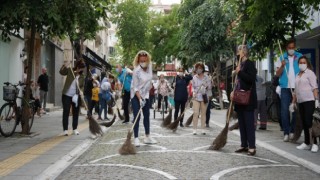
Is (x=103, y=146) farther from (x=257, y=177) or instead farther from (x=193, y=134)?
(x=257, y=177)

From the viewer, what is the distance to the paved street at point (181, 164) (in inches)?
255

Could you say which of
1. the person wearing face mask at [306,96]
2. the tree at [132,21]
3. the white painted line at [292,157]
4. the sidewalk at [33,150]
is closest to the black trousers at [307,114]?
the person wearing face mask at [306,96]

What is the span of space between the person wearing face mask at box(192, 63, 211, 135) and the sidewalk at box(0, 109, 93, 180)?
2.88 m

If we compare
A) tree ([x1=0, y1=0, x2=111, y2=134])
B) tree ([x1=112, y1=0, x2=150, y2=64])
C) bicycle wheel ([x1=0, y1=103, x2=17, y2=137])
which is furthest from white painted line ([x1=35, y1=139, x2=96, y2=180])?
tree ([x1=112, y1=0, x2=150, y2=64])

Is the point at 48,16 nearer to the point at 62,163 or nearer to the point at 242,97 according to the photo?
the point at 62,163

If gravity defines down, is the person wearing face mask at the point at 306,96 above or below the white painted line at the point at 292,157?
above

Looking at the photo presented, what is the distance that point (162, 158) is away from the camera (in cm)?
791

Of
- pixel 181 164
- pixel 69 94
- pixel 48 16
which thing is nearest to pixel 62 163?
pixel 181 164

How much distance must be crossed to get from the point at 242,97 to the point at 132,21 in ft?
134

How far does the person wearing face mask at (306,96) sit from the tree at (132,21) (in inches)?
1574

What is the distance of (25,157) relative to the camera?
791 centimetres

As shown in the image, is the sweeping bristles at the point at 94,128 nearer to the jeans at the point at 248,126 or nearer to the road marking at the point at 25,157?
the road marking at the point at 25,157

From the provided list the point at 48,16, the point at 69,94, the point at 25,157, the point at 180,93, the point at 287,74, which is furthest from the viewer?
the point at 180,93

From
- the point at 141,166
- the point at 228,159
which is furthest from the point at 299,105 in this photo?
the point at 141,166
